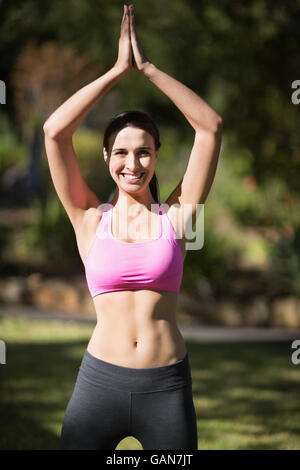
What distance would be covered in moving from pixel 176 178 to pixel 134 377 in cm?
1487

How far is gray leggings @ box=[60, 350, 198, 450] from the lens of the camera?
258 cm

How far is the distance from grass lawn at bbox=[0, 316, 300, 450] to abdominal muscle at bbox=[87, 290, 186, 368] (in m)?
2.74

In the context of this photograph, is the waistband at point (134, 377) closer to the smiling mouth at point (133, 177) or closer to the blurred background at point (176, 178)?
the smiling mouth at point (133, 177)

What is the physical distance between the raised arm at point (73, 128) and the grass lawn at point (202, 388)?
295cm

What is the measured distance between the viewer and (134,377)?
259 cm

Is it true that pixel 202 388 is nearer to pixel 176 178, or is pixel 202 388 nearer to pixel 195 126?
pixel 195 126

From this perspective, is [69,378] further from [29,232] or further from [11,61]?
[11,61]

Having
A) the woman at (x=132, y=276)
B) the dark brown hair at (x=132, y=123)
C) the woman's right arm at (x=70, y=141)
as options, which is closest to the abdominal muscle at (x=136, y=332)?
the woman at (x=132, y=276)

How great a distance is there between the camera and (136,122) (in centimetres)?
275

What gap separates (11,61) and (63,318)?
30.4 feet

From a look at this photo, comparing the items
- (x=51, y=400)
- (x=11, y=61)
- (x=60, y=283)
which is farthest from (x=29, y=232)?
(x=51, y=400)

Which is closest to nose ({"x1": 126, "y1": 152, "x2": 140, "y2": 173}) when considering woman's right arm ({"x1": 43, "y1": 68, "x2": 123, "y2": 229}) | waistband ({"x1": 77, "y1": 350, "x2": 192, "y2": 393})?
woman's right arm ({"x1": 43, "y1": 68, "x2": 123, "y2": 229})

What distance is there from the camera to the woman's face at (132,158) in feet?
8.91

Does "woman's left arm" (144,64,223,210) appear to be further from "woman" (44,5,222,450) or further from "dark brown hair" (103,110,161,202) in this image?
"dark brown hair" (103,110,161,202)
